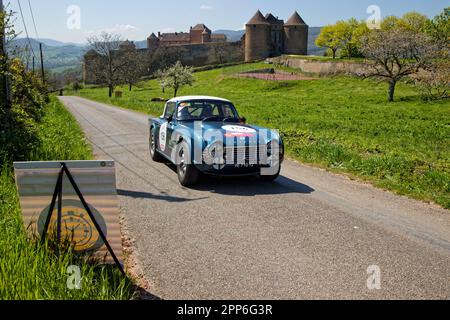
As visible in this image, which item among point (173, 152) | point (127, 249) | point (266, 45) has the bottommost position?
point (127, 249)

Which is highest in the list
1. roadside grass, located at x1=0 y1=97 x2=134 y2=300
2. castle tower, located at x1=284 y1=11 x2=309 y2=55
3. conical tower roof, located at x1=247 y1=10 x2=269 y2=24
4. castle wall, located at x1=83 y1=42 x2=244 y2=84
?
conical tower roof, located at x1=247 y1=10 x2=269 y2=24

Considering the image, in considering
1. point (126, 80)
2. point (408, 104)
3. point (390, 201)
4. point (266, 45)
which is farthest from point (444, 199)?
point (266, 45)

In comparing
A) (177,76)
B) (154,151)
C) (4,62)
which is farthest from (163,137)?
(177,76)

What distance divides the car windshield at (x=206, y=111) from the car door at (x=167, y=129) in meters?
0.29

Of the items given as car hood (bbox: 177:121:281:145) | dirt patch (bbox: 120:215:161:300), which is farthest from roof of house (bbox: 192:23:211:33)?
dirt patch (bbox: 120:215:161:300)

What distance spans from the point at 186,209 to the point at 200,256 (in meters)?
1.85

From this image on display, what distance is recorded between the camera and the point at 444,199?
23.5ft

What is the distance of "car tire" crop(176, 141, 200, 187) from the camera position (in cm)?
786

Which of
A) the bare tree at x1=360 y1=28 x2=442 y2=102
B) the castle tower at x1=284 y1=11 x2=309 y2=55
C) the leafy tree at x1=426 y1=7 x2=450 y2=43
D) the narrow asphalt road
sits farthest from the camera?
the castle tower at x1=284 y1=11 x2=309 y2=55

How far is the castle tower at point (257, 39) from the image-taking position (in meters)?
98.2

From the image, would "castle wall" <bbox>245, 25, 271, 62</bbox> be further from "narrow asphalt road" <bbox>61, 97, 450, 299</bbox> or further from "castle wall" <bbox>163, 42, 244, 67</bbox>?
"narrow asphalt road" <bbox>61, 97, 450, 299</bbox>

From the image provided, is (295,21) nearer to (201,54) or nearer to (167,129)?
(201,54)

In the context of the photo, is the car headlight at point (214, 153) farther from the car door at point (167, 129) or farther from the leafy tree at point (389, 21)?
the leafy tree at point (389, 21)

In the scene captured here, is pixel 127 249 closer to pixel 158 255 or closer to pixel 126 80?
pixel 158 255
